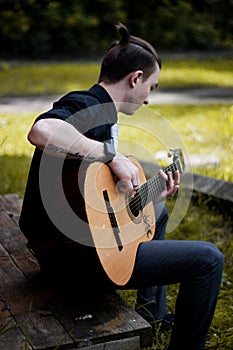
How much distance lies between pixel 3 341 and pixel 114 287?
Answer: 18.4 inches

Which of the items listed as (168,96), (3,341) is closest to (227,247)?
(3,341)

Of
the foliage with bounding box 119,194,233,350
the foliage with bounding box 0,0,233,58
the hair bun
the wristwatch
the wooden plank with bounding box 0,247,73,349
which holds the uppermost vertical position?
the hair bun

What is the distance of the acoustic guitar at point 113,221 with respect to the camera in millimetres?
2234

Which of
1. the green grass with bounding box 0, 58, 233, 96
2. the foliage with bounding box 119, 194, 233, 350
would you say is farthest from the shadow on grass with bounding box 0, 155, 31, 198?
the green grass with bounding box 0, 58, 233, 96

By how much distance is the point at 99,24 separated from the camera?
16141 millimetres

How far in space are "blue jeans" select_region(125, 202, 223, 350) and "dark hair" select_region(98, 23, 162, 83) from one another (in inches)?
26.6

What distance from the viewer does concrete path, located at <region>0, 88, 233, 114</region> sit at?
28.2 ft

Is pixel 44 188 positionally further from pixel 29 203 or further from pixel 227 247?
pixel 227 247

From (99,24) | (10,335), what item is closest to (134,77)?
(10,335)

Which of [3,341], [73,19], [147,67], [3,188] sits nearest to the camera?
[3,341]

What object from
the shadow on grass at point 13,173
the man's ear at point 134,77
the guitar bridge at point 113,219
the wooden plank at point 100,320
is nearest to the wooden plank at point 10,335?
the wooden plank at point 100,320

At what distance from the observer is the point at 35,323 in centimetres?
223

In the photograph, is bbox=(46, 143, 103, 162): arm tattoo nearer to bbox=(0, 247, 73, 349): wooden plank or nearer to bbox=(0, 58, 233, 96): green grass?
bbox=(0, 247, 73, 349): wooden plank

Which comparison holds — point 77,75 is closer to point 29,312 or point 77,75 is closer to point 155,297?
point 155,297
